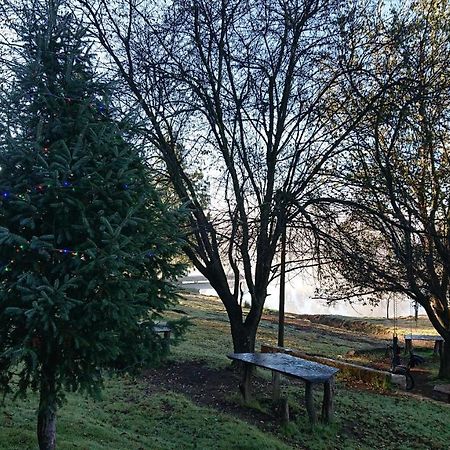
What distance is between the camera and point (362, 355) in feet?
49.1

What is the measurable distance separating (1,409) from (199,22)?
6822 millimetres

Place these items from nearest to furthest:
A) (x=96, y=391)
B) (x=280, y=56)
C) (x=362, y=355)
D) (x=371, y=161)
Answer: (x=96, y=391) < (x=280, y=56) < (x=371, y=161) < (x=362, y=355)

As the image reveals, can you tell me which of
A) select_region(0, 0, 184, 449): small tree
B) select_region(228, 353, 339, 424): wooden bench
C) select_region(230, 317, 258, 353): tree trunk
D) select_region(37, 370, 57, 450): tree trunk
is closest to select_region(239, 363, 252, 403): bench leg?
select_region(228, 353, 339, 424): wooden bench

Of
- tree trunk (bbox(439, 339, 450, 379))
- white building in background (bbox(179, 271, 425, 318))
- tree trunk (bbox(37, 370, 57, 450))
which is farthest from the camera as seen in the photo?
white building in background (bbox(179, 271, 425, 318))

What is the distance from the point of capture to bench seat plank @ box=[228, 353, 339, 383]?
266 inches

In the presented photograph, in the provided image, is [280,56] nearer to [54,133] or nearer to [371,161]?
[371,161]

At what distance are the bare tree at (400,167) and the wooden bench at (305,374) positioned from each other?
2.04 metres

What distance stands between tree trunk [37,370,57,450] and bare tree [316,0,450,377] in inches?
220

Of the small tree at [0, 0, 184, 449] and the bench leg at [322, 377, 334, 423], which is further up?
the small tree at [0, 0, 184, 449]

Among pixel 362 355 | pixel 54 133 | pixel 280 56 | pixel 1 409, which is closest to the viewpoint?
pixel 54 133

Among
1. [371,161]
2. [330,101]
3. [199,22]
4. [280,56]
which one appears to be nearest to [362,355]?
[371,161]

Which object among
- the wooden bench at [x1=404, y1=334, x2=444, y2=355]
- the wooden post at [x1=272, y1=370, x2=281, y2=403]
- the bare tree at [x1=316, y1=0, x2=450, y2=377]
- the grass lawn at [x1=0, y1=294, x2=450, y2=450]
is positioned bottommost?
the grass lawn at [x1=0, y1=294, x2=450, y2=450]

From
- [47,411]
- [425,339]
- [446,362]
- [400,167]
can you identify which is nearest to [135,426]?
[47,411]

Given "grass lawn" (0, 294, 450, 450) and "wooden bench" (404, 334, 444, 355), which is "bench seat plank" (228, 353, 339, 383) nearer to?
"grass lawn" (0, 294, 450, 450)
